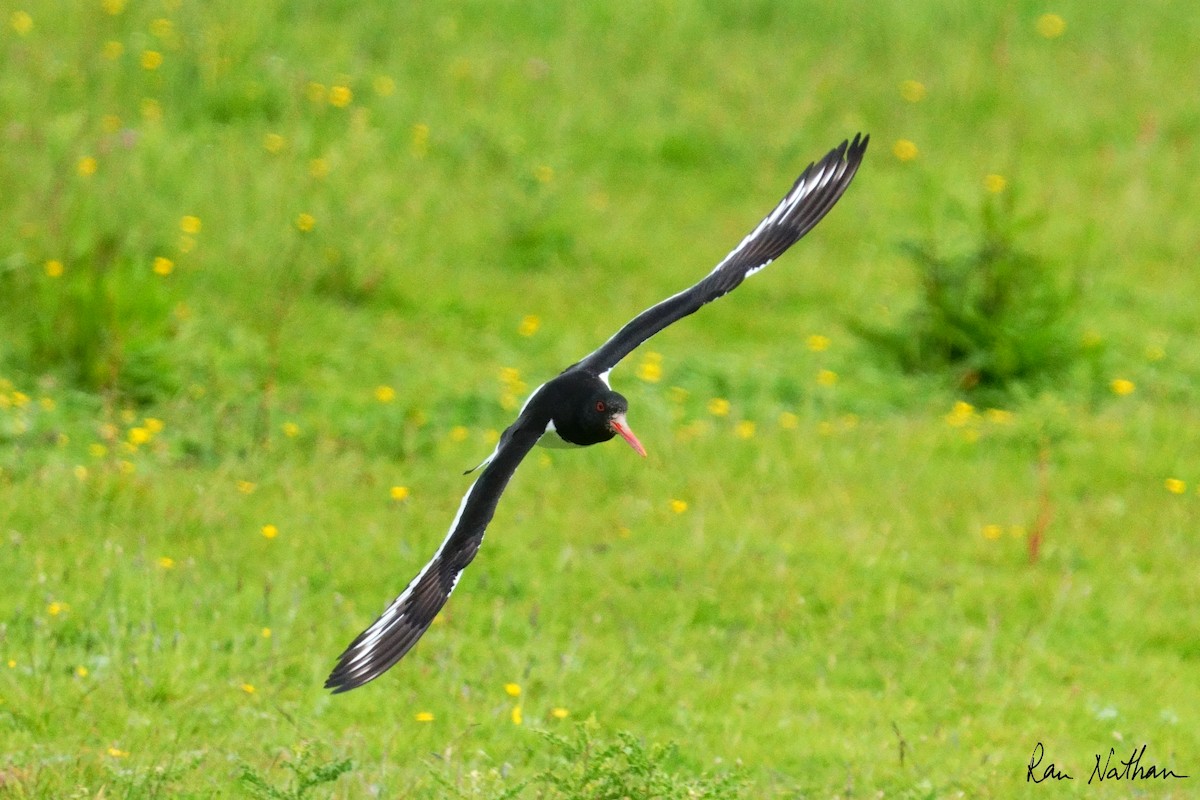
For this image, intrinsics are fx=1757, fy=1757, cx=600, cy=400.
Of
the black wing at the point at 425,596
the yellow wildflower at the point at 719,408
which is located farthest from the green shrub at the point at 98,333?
the black wing at the point at 425,596

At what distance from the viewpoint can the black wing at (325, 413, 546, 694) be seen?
13.1ft

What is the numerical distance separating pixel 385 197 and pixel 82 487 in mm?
4598

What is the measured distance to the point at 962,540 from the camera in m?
7.23

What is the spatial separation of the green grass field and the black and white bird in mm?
332

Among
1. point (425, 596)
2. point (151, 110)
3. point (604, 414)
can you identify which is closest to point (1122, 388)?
point (604, 414)

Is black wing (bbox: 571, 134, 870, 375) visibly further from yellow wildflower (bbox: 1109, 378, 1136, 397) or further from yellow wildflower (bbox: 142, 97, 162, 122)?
yellow wildflower (bbox: 142, 97, 162, 122)

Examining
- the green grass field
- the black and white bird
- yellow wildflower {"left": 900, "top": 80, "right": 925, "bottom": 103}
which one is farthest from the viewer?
yellow wildflower {"left": 900, "top": 80, "right": 925, "bottom": 103}

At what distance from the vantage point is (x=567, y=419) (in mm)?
5199

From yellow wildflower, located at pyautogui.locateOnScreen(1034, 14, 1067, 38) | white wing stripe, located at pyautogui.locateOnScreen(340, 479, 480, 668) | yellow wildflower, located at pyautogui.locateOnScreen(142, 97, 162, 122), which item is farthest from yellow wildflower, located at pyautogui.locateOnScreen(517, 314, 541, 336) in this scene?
yellow wildflower, located at pyautogui.locateOnScreen(1034, 14, 1067, 38)

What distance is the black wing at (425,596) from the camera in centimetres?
400

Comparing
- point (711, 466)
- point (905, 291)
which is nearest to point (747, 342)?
point (905, 291)

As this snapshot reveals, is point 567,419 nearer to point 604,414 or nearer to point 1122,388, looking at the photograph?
point 604,414

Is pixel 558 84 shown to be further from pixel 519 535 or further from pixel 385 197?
pixel 519 535

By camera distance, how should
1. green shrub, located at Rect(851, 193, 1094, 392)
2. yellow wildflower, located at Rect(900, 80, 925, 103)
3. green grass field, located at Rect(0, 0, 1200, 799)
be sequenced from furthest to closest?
yellow wildflower, located at Rect(900, 80, 925, 103) → green shrub, located at Rect(851, 193, 1094, 392) → green grass field, located at Rect(0, 0, 1200, 799)
